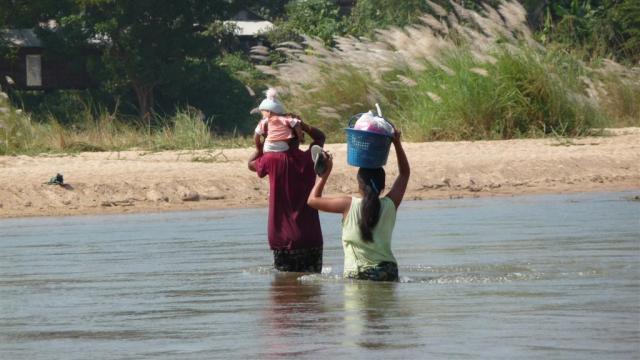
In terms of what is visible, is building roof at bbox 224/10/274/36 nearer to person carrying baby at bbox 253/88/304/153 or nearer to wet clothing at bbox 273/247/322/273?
wet clothing at bbox 273/247/322/273

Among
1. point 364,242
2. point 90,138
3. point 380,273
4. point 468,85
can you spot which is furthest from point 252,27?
point 364,242

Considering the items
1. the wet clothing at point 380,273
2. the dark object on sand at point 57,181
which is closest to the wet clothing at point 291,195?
the wet clothing at point 380,273

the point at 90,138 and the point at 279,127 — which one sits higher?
the point at 279,127

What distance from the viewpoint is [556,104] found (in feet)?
77.5

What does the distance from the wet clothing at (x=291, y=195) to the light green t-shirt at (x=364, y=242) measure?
2.17 ft

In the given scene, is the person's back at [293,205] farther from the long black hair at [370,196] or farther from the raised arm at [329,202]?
the long black hair at [370,196]

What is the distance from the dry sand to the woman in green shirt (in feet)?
26.4

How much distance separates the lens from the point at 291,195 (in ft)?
35.9

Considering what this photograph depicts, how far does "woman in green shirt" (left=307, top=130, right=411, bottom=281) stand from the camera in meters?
9.70

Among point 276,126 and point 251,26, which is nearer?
point 276,126

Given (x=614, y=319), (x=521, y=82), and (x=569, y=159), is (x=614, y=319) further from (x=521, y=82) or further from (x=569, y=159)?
(x=521, y=82)

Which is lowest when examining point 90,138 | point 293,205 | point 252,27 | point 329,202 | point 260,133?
point 90,138

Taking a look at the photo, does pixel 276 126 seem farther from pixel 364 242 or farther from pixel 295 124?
pixel 364 242

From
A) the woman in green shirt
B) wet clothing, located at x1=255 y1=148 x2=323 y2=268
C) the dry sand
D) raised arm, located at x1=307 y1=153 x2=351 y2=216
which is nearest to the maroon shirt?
wet clothing, located at x1=255 y1=148 x2=323 y2=268
